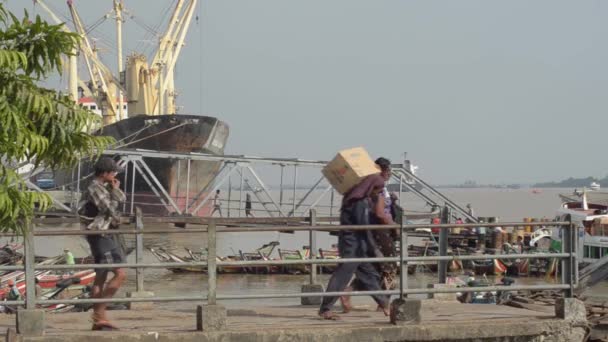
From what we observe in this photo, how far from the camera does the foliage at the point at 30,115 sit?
6.72 meters

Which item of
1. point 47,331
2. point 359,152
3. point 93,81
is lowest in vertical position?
point 47,331

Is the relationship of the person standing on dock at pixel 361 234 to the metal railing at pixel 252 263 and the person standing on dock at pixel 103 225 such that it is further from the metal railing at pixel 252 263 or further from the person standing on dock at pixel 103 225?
the person standing on dock at pixel 103 225

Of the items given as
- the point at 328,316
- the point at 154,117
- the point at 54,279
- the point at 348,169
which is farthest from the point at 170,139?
the point at 328,316

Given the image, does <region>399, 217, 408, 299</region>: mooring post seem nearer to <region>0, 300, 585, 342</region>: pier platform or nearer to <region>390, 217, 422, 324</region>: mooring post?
<region>390, 217, 422, 324</region>: mooring post

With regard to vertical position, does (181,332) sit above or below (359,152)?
below

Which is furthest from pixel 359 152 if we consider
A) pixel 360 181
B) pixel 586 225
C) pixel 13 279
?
pixel 586 225

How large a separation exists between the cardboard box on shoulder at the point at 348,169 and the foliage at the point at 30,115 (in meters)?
4.03

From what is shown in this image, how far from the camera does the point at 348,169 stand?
10.8m

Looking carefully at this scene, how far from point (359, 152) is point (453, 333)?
8.72ft

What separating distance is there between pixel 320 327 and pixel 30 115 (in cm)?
363

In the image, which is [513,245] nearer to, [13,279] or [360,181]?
[13,279]

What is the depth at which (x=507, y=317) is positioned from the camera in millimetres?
10062

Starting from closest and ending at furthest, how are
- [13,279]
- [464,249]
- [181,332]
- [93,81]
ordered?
[181,332] → [13,279] → [464,249] → [93,81]

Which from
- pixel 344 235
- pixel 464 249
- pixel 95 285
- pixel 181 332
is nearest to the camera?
pixel 181 332
